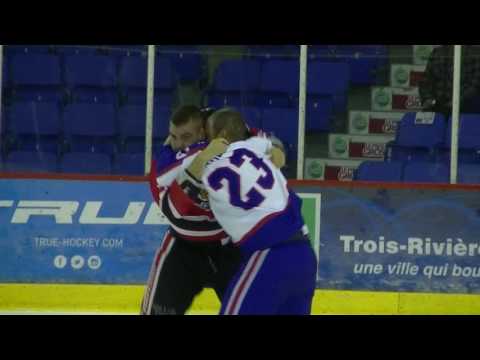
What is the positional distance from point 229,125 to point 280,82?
3.85 m

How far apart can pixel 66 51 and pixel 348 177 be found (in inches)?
89.0

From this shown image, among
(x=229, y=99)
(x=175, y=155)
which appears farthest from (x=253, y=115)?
(x=175, y=155)

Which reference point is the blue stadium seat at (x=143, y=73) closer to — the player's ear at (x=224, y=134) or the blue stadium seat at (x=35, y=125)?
the blue stadium seat at (x=35, y=125)

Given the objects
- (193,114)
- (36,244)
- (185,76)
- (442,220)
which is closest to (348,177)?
(442,220)

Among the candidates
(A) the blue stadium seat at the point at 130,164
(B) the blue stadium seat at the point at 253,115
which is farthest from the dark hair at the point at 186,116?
(B) the blue stadium seat at the point at 253,115

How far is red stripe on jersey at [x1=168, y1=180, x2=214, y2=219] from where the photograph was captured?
504 centimetres

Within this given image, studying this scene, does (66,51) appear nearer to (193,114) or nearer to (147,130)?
(147,130)

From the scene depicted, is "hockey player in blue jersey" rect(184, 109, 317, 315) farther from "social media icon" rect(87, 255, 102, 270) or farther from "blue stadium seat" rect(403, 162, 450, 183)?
"blue stadium seat" rect(403, 162, 450, 183)

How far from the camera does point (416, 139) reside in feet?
27.3

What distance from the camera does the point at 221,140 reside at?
14.5 ft

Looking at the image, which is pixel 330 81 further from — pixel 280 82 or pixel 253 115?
pixel 253 115

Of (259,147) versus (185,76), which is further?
(185,76)

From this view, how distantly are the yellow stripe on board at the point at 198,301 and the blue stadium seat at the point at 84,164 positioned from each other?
862 mm

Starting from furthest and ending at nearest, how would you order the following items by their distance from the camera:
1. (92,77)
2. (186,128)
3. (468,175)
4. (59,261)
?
(92,77) < (468,175) < (59,261) < (186,128)
